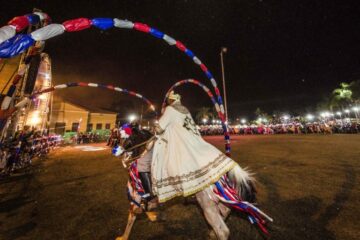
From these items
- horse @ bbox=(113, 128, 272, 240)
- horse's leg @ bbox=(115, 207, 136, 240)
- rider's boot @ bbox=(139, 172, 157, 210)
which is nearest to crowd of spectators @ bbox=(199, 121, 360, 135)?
horse @ bbox=(113, 128, 272, 240)

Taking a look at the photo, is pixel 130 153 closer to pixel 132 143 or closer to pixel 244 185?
pixel 132 143

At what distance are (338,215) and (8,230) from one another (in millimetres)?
7194

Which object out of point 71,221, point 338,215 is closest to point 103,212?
point 71,221

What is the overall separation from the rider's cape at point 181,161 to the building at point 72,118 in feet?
116

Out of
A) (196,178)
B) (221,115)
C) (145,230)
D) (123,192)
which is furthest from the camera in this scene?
(221,115)

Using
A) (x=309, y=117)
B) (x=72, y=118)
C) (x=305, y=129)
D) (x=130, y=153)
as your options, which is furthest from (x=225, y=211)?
(x=309, y=117)

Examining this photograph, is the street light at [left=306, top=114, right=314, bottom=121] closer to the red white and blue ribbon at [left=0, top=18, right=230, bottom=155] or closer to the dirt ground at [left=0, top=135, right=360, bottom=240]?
the dirt ground at [left=0, top=135, right=360, bottom=240]

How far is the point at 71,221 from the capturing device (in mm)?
3811

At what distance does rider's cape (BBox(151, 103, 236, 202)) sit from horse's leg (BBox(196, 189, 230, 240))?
8.5 inches

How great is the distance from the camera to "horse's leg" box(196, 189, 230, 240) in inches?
85.9

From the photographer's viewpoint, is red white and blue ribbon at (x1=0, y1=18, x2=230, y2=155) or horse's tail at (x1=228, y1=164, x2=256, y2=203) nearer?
red white and blue ribbon at (x1=0, y1=18, x2=230, y2=155)

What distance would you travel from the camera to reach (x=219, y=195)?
2426 millimetres

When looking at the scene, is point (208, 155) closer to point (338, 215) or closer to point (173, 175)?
point (173, 175)

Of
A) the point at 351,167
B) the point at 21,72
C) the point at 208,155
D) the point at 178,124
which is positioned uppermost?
the point at 21,72
